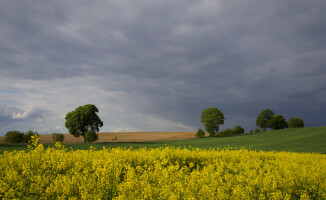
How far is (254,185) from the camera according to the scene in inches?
241

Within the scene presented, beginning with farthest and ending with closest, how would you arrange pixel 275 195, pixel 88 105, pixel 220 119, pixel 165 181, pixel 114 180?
1. pixel 220 119
2. pixel 88 105
3. pixel 114 180
4. pixel 165 181
5. pixel 275 195

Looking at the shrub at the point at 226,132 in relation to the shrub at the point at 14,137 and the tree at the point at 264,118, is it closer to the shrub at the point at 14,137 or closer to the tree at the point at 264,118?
the tree at the point at 264,118

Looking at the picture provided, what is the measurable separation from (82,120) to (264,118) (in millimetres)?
54483

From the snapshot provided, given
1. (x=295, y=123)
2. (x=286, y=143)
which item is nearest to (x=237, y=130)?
(x=295, y=123)

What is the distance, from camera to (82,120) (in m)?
41.8

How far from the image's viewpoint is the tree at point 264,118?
222ft

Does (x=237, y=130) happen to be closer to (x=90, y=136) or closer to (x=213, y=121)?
(x=213, y=121)

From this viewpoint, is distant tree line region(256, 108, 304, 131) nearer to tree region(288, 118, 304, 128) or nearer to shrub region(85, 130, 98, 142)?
tree region(288, 118, 304, 128)

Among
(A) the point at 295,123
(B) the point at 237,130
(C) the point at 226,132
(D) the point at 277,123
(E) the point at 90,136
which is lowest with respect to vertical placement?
(C) the point at 226,132

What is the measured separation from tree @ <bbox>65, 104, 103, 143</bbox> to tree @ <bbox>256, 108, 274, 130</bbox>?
4999 centimetres

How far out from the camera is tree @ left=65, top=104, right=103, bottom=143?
1635 inches

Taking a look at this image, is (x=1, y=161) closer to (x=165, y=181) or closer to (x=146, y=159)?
(x=146, y=159)

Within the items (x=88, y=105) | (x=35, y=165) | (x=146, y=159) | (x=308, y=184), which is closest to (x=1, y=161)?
(x=35, y=165)

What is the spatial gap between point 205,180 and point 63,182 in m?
3.97
